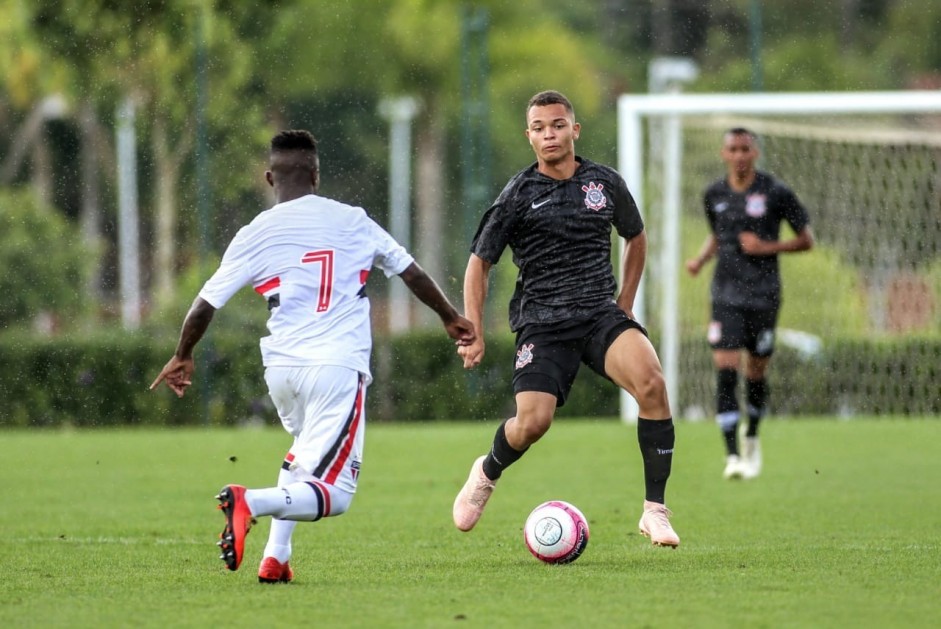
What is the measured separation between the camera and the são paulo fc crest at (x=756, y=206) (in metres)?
11.6

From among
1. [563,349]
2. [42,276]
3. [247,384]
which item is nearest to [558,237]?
[563,349]

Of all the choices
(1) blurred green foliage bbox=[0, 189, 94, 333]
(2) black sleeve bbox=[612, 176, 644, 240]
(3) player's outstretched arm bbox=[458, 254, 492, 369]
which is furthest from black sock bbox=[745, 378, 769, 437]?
(1) blurred green foliage bbox=[0, 189, 94, 333]

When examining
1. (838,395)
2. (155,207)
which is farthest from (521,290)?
(155,207)

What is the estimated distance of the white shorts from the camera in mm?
6242

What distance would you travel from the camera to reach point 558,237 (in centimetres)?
758

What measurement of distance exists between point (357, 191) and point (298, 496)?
1519 centimetres

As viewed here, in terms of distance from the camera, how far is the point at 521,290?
25.5 feet

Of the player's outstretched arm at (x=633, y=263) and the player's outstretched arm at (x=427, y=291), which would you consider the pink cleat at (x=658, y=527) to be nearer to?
the player's outstretched arm at (x=633, y=263)

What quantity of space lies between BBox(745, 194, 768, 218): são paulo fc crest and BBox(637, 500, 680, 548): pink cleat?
15.1 feet

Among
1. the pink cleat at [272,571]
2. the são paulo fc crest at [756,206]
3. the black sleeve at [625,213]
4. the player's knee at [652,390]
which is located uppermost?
the são paulo fc crest at [756,206]

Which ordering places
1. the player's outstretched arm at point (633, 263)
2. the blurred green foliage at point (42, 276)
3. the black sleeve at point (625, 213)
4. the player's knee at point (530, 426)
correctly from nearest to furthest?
the player's knee at point (530, 426) → the black sleeve at point (625, 213) → the player's outstretched arm at point (633, 263) → the blurred green foliage at point (42, 276)

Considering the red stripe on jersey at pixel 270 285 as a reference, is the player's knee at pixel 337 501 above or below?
below

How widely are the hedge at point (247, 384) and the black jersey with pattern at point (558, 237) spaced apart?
11814 mm

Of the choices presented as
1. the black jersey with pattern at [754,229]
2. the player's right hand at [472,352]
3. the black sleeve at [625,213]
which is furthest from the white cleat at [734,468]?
the player's right hand at [472,352]
